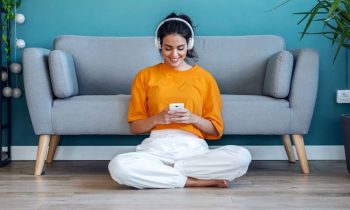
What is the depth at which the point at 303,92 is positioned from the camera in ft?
7.82

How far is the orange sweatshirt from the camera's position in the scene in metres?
2.16

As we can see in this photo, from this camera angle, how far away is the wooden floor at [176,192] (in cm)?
177

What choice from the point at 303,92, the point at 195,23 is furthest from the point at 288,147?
the point at 195,23

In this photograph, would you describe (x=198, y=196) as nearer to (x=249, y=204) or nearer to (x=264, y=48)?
(x=249, y=204)

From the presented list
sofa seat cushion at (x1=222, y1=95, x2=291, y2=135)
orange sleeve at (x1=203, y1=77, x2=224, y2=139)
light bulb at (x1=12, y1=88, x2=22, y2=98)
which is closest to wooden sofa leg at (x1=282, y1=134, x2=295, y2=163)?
sofa seat cushion at (x1=222, y1=95, x2=291, y2=135)

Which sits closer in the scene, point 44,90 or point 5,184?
point 5,184

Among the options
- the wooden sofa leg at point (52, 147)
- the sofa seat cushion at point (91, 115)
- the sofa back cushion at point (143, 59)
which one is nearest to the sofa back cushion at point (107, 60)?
the sofa back cushion at point (143, 59)

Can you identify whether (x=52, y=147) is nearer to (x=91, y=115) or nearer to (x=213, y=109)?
(x=91, y=115)

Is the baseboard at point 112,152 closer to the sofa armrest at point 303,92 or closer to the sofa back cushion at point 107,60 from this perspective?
the sofa back cushion at point 107,60

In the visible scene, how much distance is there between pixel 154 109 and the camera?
86.1 inches

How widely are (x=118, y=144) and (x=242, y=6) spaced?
112 centimetres

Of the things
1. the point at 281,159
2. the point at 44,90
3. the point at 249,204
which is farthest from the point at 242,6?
the point at 249,204

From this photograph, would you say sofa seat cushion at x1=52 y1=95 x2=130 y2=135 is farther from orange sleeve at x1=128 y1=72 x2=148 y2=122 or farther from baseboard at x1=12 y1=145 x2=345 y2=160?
baseboard at x1=12 y1=145 x2=345 y2=160

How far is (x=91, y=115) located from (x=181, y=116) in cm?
52
